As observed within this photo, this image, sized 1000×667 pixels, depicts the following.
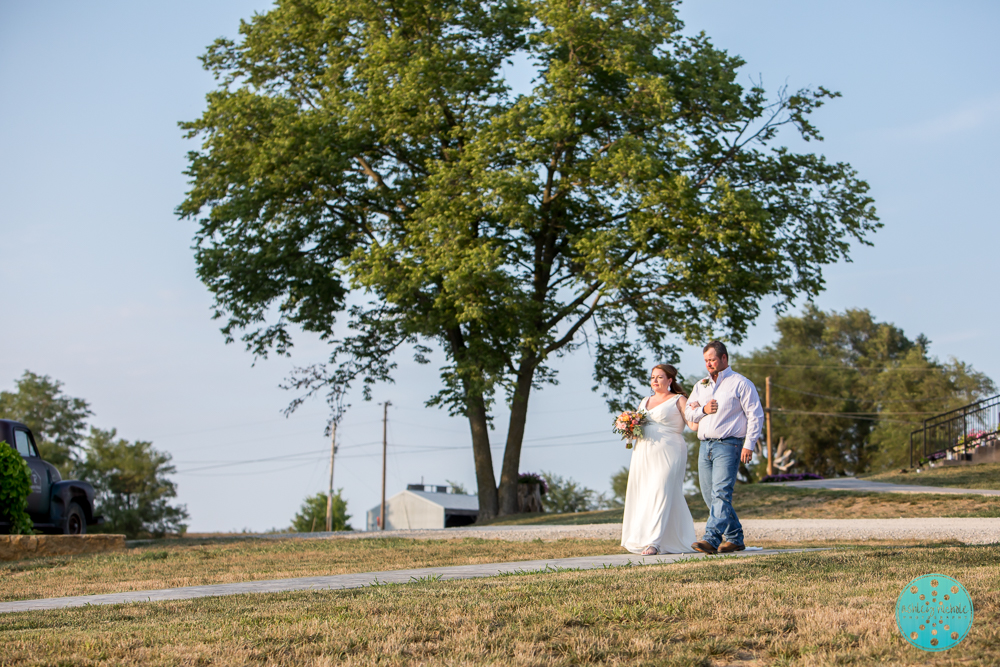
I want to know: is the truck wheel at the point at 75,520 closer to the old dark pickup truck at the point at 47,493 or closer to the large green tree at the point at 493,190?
the old dark pickup truck at the point at 47,493

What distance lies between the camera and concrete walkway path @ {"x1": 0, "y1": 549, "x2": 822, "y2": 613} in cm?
672

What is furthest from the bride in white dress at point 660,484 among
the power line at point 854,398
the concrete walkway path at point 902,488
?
the power line at point 854,398

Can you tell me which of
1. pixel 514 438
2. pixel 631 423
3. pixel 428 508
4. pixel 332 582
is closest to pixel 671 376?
pixel 631 423

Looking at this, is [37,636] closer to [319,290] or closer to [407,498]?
[319,290]

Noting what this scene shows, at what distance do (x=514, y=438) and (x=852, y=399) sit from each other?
44563 millimetres

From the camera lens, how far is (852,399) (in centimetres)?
6197

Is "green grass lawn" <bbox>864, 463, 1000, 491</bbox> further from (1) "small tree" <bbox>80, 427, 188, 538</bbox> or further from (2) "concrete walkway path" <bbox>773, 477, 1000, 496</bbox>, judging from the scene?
(1) "small tree" <bbox>80, 427, 188, 538</bbox>

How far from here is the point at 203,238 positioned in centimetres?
2458

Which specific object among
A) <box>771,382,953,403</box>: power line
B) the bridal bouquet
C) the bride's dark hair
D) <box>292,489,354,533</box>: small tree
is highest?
<box>771,382,953,403</box>: power line

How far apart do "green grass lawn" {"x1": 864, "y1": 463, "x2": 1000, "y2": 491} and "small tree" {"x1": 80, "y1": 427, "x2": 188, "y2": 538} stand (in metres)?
42.0

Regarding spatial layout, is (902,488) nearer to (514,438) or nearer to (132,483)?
(514,438)

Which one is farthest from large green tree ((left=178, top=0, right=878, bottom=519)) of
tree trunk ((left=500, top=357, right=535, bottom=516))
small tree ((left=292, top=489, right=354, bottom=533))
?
small tree ((left=292, top=489, right=354, bottom=533))

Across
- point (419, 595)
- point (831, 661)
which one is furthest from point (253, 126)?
point (831, 661)

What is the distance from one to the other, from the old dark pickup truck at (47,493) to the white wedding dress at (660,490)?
34.5 feet
